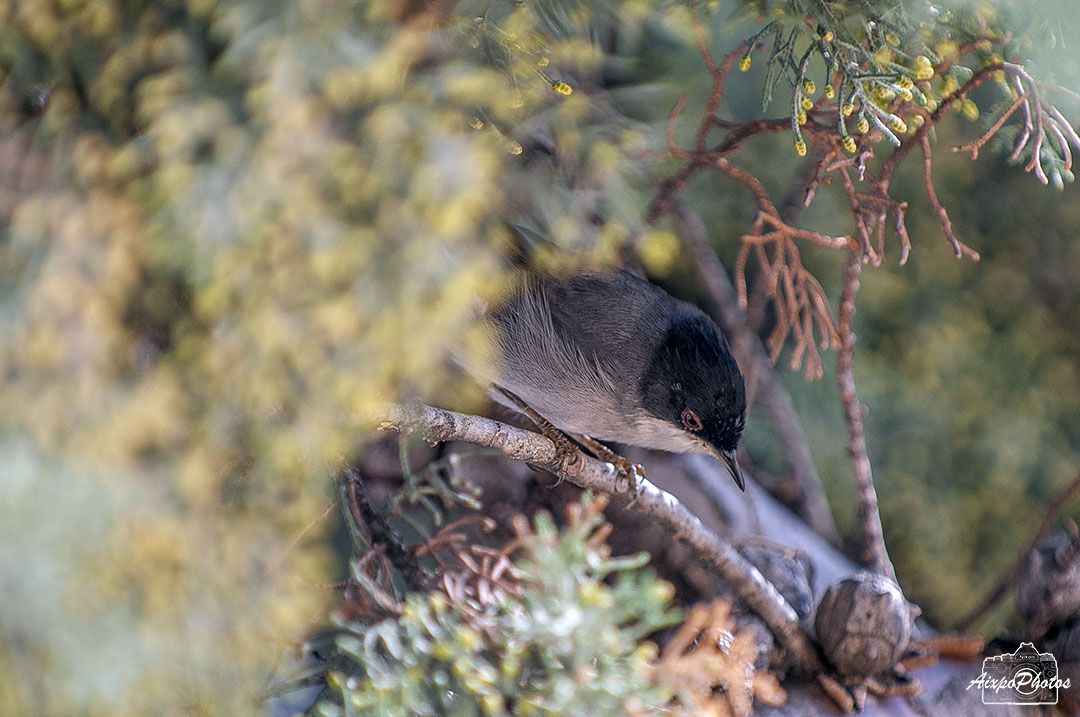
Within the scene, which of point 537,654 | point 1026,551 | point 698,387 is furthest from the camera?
point 1026,551

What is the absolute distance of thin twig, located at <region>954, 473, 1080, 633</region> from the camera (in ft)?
3.04

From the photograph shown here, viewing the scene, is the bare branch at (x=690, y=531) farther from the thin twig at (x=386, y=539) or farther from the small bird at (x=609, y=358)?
the thin twig at (x=386, y=539)

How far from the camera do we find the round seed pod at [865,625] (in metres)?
0.79

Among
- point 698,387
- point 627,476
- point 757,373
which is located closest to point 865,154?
point 698,387

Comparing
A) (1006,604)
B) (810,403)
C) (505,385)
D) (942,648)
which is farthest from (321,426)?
(1006,604)

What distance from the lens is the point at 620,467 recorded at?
0.88 metres

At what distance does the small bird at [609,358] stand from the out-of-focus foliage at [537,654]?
0.18m

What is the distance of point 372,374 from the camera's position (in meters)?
1.09

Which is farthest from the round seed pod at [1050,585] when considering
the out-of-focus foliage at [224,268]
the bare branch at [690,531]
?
the out-of-focus foliage at [224,268]

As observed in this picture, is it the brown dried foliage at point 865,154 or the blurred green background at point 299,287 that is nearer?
the brown dried foliage at point 865,154

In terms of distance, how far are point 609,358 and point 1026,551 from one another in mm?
582

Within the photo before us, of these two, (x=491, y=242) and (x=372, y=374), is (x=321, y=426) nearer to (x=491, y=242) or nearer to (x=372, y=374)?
(x=372, y=374)

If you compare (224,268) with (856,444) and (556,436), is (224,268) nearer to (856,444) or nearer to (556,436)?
(556,436)

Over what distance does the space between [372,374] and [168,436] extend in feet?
1.22
